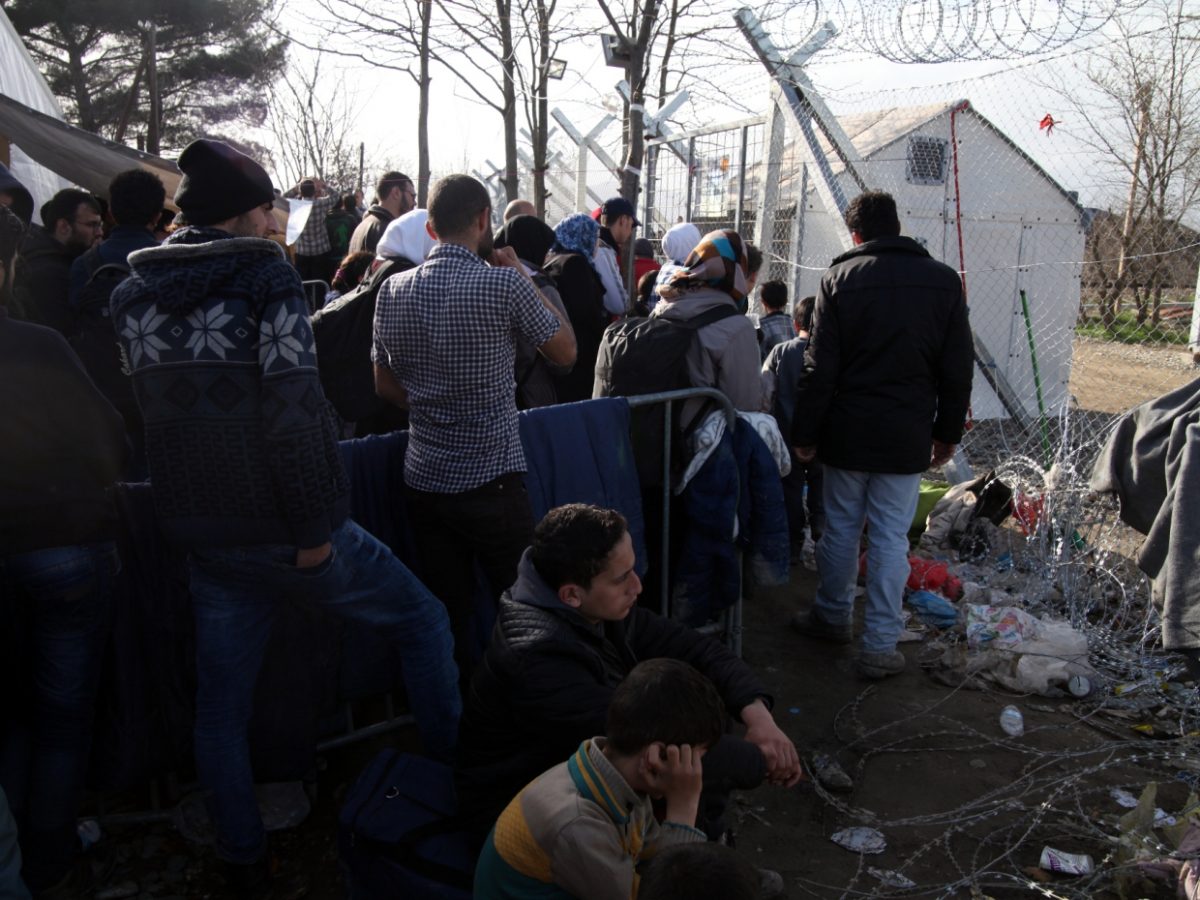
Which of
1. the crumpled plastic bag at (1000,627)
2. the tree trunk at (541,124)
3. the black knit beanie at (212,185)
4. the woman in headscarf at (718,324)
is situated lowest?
the crumpled plastic bag at (1000,627)

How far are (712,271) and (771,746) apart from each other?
87.0 inches

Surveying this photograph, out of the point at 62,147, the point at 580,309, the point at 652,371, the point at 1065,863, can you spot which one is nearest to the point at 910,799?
the point at 1065,863

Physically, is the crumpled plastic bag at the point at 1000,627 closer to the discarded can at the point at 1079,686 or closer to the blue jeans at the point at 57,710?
the discarded can at the point at 1079,686

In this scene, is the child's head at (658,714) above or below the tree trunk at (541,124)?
below

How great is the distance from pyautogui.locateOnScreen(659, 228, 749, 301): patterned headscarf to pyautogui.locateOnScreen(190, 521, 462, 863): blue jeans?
1.89 m

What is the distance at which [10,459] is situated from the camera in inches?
88.9

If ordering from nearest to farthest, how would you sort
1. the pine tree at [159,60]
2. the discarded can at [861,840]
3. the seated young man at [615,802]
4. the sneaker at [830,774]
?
1. the seated young man at [615,802]
2. the discarded can at [861,840]
3. the sneaker at [830,774]
4. the pine tree at [159,60]

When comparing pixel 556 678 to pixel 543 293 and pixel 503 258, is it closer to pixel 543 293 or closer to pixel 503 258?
pixel 503 258

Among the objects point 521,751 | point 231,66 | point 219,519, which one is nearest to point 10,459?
point 219,519

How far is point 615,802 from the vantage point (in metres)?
1.78

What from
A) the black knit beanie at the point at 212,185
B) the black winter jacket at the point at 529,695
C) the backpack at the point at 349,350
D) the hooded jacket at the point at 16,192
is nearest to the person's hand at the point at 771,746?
the black winter jacket at the point at 529,695

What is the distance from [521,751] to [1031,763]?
2.26 m

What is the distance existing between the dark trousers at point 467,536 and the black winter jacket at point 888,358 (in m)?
1.71

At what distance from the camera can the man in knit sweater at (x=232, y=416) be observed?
2.23 meters
